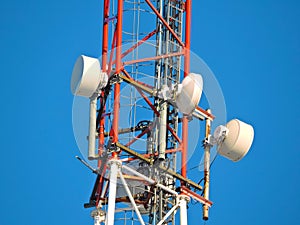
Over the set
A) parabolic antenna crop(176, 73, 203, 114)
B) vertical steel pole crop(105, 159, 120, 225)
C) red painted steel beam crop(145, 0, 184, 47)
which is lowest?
vertical steel pole crop(105, 159, 120, 225)

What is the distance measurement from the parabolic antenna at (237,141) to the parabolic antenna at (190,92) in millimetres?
3052

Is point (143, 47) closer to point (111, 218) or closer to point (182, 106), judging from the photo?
point (182, 106)

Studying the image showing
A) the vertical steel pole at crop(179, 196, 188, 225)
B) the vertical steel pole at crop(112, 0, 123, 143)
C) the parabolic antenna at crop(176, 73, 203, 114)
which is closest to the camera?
the vertical steel pole at crop(112, 0, 123, 143)

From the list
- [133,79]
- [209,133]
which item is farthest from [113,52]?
[209,133]

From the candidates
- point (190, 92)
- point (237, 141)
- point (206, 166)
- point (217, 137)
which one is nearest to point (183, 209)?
point (206, 166)

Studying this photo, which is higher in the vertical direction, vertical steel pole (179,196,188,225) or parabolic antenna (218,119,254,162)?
parabolic antenna (218,119,254,162)

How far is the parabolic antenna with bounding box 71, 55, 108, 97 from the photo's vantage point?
82188 millimetres

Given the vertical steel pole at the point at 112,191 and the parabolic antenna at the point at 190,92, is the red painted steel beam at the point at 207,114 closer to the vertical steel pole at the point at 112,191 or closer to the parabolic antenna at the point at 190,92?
the parabolic antenna at the point at 190,92

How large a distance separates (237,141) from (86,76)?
29.1 ft

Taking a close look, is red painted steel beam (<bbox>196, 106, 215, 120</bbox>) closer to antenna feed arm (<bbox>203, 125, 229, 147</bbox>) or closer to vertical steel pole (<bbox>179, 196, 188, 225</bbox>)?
antenna feed arm (<bbox>203, 125, 229, 147</bbox>)

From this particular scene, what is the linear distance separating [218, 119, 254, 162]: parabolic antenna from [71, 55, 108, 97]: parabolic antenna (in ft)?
25.7

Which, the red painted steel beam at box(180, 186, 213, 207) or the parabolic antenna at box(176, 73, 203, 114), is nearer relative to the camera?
the parabolic antenna at box(176, 73, 203, 114)

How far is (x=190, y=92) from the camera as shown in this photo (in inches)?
3314

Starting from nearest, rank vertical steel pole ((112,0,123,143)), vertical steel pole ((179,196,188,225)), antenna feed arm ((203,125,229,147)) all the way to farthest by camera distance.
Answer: vertical steel pole ((112,0,123,143)) → vertical steel pole ((179,196,188,225)) → antenna feed arm ((203,125,229,147))
